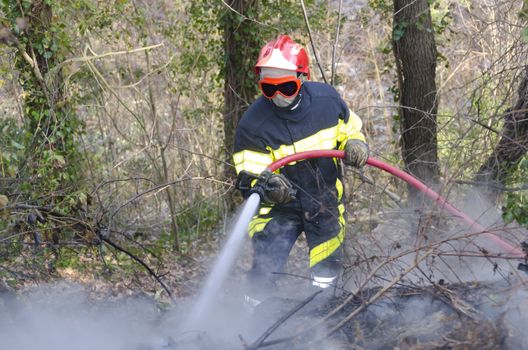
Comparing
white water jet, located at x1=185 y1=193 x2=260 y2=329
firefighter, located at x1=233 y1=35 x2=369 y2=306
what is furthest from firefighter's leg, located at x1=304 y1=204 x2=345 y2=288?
white water jet, located at x1=185 y1=193 x2=260 y2=329

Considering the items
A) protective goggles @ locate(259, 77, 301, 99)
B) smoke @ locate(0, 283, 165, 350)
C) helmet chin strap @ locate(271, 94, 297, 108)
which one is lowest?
smoke @ locate(0, 283, 165, 350)

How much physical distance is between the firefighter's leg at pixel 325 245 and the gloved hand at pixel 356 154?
48 centimetres

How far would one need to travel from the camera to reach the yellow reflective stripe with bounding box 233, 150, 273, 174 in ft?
15.1

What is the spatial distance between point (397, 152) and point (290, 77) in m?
2.99

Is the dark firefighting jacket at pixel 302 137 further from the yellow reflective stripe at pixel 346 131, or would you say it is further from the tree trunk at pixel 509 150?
the tree trunk at pixel 509 150

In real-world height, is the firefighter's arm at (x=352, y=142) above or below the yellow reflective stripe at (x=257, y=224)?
above

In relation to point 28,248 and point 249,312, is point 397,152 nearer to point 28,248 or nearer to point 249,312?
point 249,312

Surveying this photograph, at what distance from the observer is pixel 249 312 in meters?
4.62

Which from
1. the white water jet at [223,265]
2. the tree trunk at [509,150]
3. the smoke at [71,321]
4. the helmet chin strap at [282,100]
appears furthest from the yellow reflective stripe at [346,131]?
the smoke at [71,321]

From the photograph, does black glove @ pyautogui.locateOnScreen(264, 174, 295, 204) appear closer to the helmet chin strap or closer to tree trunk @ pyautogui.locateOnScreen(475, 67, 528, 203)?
the helmet chin strap

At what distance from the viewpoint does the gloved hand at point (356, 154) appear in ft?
14.9

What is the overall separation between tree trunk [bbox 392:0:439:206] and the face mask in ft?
6.17

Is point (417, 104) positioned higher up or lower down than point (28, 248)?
higher up

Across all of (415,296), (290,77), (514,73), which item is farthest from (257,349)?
(514,73)
